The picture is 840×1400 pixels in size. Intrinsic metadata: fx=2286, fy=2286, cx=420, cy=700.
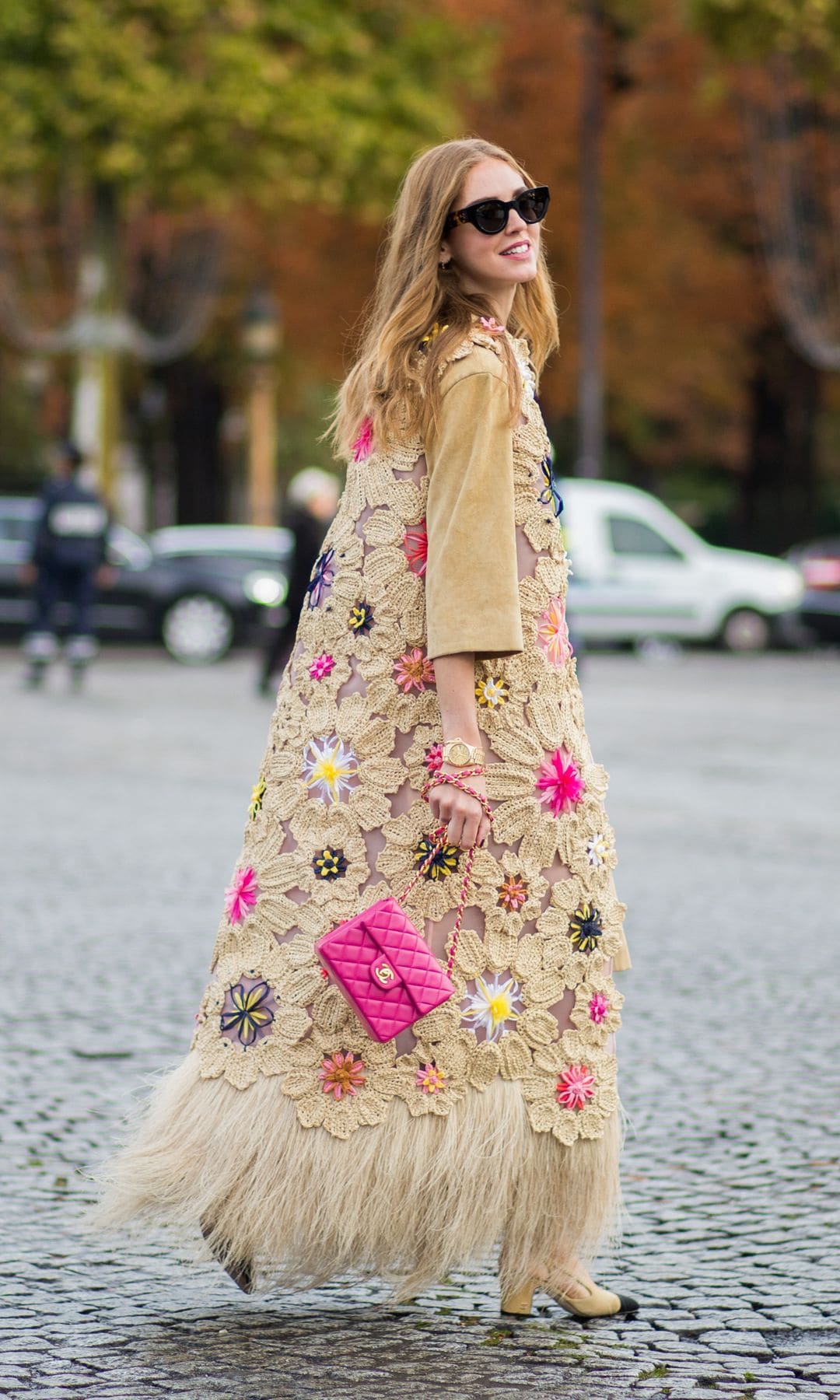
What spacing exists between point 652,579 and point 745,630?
1.50 metres

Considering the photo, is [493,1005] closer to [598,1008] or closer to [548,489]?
[598,1008]

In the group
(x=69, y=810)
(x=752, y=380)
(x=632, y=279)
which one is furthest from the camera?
(x=752, y=380)

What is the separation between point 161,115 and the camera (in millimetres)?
26141

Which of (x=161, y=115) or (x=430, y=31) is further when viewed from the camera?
(x=430, y=31)

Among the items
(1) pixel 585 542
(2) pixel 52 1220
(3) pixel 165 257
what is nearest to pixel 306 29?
(1) pixel 585 542

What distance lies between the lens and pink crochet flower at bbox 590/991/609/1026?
3641 millimetres

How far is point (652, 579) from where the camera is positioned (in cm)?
Answer: 2584

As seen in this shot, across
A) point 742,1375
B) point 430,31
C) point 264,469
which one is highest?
point 430,31

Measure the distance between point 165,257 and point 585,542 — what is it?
13.5 meters

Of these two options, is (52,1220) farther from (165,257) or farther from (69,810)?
(165,257)

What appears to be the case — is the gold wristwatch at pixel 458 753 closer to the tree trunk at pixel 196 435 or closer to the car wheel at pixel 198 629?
the car wheel at pixel 198 629

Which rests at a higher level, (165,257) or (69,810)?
(165,257)

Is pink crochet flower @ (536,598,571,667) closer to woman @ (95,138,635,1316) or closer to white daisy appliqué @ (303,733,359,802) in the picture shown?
woman @ (95,138,635,1316)

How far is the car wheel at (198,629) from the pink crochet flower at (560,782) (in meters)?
20.7
